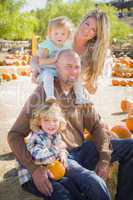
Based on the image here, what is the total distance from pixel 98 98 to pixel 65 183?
5.70 m

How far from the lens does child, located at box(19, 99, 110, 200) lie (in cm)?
278

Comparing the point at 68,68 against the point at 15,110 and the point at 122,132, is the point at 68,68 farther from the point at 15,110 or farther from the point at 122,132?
the point at 15,110

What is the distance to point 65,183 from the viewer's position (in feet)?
9.33

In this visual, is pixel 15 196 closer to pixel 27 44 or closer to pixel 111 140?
pixel 111 140

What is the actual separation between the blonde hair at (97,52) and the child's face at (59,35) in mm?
226

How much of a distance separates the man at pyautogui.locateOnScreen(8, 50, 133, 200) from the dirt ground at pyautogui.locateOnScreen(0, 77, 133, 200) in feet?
1.89

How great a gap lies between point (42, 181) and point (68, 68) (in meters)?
0.72

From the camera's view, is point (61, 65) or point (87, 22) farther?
point (87, 22)

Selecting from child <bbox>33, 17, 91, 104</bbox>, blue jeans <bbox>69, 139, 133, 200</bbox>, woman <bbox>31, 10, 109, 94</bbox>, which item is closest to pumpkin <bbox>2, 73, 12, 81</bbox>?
child <bbox>33, 17, 91, 104</bbox>

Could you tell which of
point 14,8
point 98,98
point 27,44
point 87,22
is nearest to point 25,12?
point 14,8

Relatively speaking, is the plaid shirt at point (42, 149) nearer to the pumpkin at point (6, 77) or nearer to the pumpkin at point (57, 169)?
the pumpkin at point (57, 169)

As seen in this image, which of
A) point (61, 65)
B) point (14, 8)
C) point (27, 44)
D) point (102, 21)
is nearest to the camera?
point (61, 65)

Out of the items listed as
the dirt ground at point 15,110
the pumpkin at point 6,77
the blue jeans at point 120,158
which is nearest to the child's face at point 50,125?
the blue jeans at point 120,158

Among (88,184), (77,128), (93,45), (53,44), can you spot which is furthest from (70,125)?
(53,44)
